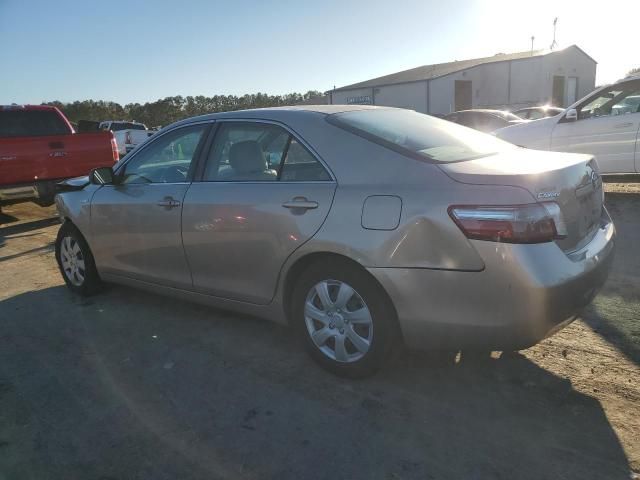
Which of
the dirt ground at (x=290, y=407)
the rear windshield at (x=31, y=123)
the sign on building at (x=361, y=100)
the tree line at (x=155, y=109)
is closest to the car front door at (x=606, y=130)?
the dirt ground at (x=290, y=407)

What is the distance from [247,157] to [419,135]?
1.17m

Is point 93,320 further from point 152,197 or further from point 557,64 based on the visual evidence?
point 557,64

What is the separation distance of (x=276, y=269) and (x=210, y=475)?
126cm

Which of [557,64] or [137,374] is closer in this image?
[137,374]

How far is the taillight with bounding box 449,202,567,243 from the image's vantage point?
98.0 inches

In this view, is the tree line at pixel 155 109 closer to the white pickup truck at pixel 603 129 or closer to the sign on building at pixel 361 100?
the sign on building at pixel 361 100

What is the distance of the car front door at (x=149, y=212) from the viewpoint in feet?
12.7

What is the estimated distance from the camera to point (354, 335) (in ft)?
9.89

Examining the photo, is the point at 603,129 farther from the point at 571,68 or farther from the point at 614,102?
the point at 571,68

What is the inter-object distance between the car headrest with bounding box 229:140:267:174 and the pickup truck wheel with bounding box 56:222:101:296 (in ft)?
6.50

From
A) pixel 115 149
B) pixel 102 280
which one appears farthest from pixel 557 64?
pixel 102 280

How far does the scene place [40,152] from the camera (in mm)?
8336

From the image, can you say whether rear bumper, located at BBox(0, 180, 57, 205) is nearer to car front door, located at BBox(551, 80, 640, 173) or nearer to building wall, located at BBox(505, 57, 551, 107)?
car front door, located at BBox(551, 80, 640, 173)

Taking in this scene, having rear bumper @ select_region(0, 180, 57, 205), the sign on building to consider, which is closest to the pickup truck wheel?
rear bumper @ select_region(0, 180, 57, 205)
